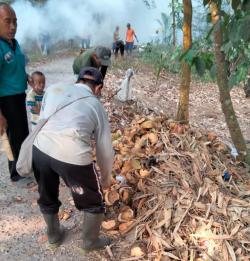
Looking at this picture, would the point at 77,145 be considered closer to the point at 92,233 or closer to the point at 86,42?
the point at 92,233

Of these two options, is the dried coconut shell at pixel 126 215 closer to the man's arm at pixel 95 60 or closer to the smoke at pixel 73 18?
the man's arm at pixel 95 60

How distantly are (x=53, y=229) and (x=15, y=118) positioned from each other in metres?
1.40

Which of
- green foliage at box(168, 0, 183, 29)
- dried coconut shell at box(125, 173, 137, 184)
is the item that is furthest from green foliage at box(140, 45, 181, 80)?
dried coconut shell at box(125, 173, 137, 184)

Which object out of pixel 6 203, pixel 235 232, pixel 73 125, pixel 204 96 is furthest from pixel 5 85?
pixel 204 96

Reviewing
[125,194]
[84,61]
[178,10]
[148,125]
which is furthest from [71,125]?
[178,10]

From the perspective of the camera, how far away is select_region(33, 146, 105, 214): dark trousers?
287cm

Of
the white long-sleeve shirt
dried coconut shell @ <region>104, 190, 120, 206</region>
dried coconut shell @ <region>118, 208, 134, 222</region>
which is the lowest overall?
dried coconut shell @ <region>118, 208, 134, 222</region>

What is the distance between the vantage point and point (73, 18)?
2120 cm

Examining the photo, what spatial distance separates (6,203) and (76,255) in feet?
3.83

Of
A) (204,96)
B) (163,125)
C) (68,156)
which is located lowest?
(204,96)

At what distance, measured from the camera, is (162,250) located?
122 inches

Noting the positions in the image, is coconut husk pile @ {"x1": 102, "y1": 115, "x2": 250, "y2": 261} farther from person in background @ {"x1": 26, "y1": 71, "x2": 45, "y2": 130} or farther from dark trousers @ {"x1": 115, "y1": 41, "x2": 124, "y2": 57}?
dark trousers @ {"x1": 115, "y1": 41, "x2": 124, "y2": 57}

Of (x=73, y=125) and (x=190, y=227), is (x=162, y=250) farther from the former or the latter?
(x=73, y=125)

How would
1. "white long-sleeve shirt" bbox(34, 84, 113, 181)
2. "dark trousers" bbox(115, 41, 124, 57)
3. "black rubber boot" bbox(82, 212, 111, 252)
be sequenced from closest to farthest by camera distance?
"white long-sleeve shirt" bbox(34, 84, 113, 181)
"black rubber boot" bbox(82, 212, 111, 252)
"dark trousers" bbox(115, 41, 124, 57)
